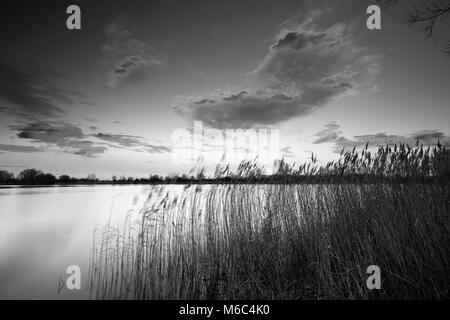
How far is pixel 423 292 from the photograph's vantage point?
3.20 m

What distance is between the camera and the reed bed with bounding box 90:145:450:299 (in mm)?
3602

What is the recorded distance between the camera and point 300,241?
16.3ft

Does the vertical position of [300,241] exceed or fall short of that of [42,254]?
it exceeds it

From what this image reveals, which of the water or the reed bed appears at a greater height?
the reed bed

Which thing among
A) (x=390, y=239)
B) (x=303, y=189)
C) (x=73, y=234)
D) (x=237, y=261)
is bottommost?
(x=73, y=234)

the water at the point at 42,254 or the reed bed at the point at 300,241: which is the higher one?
the reed bed at the point at 300,241

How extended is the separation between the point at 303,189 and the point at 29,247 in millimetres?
8598

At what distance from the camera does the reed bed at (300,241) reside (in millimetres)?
3602

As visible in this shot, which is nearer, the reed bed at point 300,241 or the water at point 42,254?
the reed bed at point 300,241
